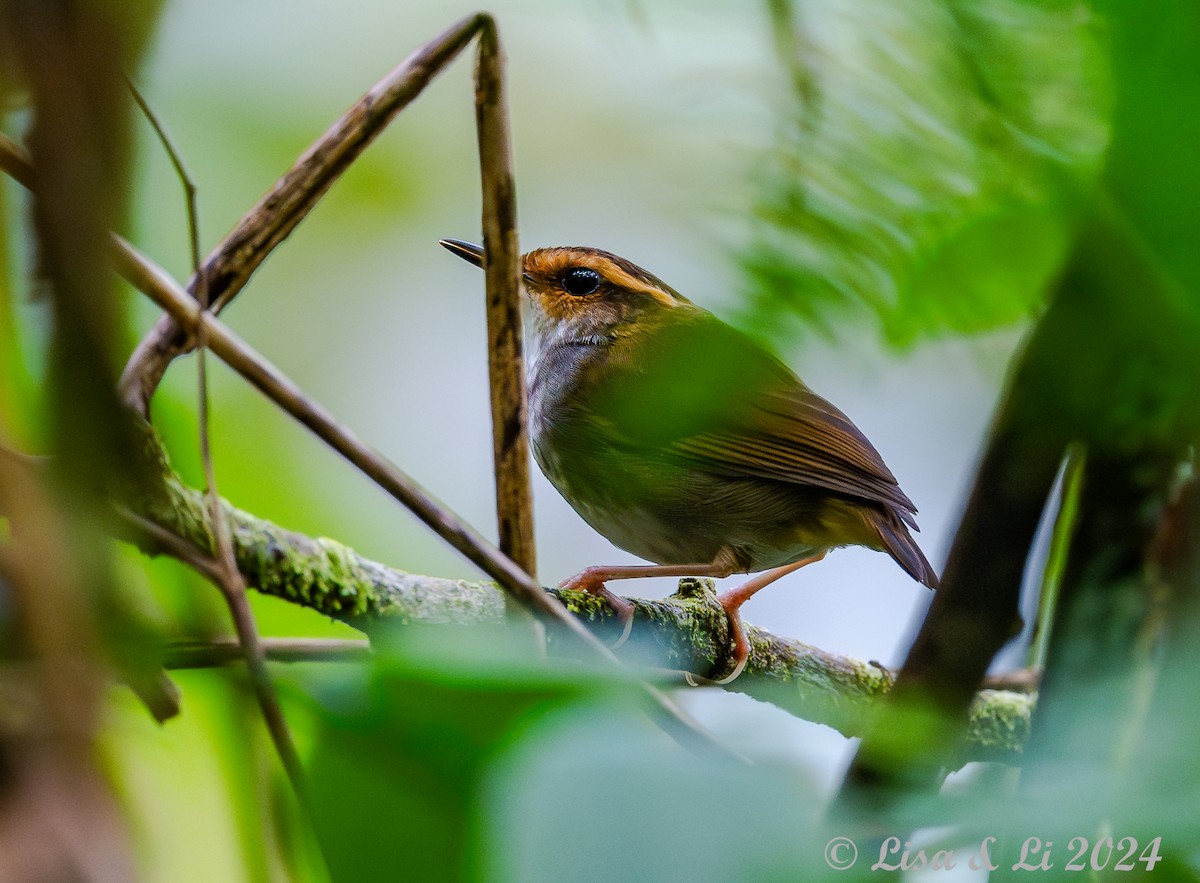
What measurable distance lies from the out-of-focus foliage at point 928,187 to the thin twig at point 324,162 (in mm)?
535

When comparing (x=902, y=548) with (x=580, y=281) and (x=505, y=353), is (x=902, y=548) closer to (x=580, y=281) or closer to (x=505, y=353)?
(x=580, y=281)

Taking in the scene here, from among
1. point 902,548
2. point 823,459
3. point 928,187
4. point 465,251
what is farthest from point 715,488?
point 928,187

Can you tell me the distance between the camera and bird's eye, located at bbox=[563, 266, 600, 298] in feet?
10.2

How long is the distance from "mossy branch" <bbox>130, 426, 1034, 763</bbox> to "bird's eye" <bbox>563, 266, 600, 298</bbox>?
111cm

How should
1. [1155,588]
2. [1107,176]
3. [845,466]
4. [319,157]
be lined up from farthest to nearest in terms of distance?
[845,466]
[319,157]
[1155,588]
[1107,176]

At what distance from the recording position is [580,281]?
3111 millimetres

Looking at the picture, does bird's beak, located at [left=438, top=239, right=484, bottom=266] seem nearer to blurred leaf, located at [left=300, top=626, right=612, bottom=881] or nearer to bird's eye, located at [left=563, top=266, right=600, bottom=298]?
bird's eye, located at [left=563, top=266, right=600, bottom=298]

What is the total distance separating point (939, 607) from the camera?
62 cm

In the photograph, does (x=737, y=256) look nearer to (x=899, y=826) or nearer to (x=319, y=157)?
(x=899, y=826)

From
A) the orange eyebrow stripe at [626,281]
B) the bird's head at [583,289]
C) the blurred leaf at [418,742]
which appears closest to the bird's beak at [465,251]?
the bird's head at [583,289]

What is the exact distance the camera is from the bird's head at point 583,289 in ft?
10.1

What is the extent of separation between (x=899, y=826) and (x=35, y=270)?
0.55 meters

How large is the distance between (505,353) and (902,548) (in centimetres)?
167

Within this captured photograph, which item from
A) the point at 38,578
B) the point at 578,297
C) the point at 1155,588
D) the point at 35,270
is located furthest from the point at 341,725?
the point at 578,297
